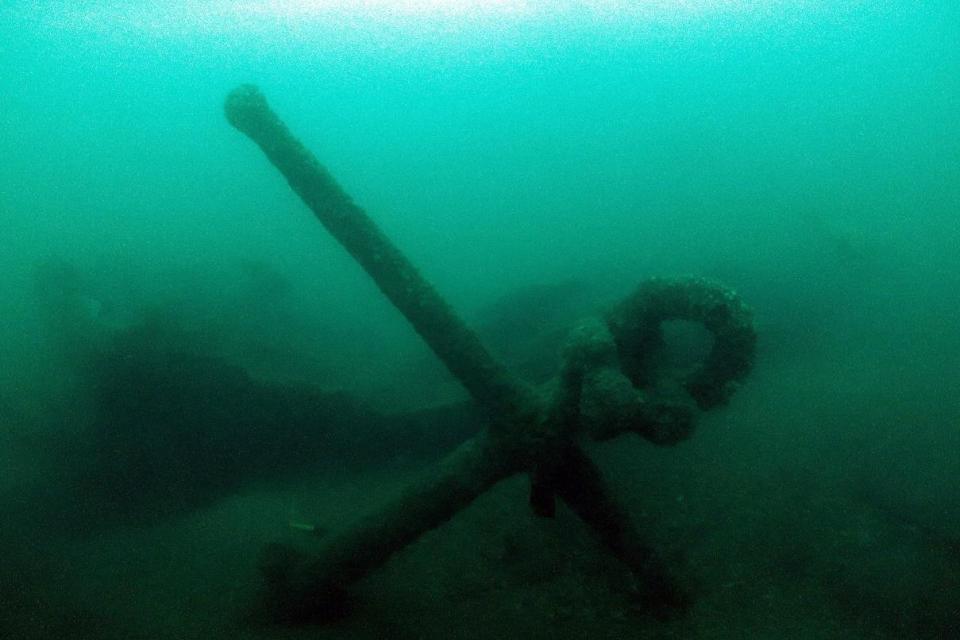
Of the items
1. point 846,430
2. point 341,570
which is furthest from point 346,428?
point 846,430

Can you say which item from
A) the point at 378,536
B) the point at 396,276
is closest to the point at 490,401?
the point at 396,276

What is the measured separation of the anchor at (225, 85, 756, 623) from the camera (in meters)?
4.22

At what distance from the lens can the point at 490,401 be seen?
15.2 feet

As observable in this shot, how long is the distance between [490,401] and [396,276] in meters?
1.28

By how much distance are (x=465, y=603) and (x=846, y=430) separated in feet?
17.4

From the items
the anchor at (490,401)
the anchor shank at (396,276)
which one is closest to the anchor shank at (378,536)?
the anchor at (490,401)

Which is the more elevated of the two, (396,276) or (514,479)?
(396,276)

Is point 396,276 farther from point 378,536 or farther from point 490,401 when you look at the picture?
point 378,536

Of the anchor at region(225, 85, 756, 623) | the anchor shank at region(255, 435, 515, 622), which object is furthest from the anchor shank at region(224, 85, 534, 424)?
the anchor shank at region(255, 435, 515, 622)

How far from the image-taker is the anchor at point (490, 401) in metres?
4.22

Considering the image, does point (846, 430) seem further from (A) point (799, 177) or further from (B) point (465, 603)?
(A) point (799, 177)

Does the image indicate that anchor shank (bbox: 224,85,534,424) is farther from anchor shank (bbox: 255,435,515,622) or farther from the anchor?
anchor shank (bbox: 255,435,515,622)

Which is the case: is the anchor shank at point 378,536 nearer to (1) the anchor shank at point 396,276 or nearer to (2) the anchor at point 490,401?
(2) the anchor at point 490,401

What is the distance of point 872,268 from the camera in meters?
11.9
